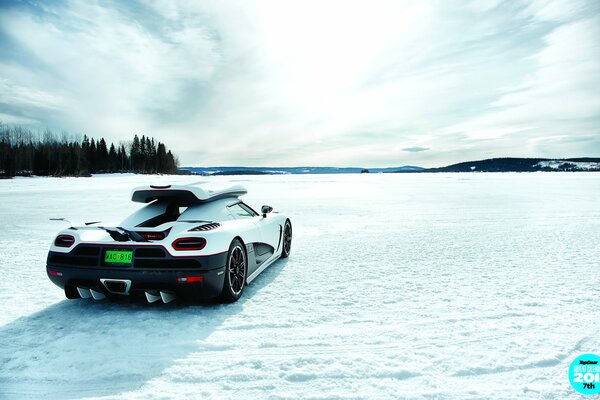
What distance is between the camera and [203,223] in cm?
390

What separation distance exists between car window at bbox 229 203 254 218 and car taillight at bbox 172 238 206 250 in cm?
108

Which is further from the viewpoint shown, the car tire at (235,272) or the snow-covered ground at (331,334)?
the car tire at (235,272)

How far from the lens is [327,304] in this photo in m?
3.91

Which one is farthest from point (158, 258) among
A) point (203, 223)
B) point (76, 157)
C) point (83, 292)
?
point (76, 157)

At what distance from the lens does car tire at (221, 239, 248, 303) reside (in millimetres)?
3795

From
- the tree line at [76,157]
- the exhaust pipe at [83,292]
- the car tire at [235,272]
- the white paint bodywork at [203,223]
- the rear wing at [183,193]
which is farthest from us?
the tree line at [76,157]

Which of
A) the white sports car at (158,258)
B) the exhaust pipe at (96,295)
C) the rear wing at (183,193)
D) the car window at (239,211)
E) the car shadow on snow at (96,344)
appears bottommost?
the car shadow on snow at (96,344)

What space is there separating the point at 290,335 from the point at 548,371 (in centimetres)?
197

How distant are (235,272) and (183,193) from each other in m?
1.15

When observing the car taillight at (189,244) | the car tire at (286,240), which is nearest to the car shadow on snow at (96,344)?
the car taillight at (189,244)

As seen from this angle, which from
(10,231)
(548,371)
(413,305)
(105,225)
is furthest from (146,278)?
(10,231)

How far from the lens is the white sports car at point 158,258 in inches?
135

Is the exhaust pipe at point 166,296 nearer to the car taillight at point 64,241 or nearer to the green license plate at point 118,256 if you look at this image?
the green license plate at point 118,256

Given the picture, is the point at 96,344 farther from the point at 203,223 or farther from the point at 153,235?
the point at 203,223
